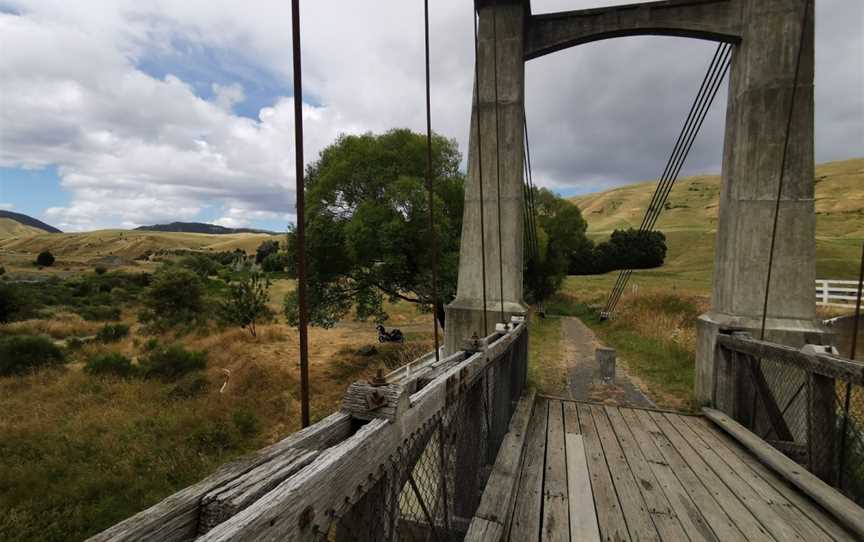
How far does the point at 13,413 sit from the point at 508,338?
48.6 feet

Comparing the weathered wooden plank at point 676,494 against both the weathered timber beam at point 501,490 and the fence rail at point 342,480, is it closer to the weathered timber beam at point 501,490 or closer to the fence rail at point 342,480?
the weathered timber beam at point 501,490

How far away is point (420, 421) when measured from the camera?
1488 millimetres

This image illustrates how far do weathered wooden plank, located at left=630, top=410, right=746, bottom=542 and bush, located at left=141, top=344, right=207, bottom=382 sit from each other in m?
15.6

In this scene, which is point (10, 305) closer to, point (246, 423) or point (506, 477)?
point (246, 423)

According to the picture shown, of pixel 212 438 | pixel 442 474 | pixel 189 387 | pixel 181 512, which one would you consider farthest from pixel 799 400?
pixel 189 387

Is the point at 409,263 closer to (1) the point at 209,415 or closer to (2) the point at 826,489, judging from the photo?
(1) the point at 209,415

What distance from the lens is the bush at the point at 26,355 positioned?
14.1 meters

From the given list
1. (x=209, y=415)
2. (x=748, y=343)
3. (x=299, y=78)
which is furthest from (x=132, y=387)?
(x=748, y=343)

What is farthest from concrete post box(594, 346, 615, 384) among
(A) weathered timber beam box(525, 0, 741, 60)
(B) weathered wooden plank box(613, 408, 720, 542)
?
(A) weathered timber beam box(525, 0, 741, 60)

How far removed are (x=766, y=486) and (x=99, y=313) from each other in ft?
114

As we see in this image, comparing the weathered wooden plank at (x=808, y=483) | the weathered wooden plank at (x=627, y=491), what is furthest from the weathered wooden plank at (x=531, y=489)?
the weathered wooden plank at (x=808, y=483)

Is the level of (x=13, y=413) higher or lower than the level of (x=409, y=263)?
lower

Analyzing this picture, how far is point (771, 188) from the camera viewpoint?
4.79m

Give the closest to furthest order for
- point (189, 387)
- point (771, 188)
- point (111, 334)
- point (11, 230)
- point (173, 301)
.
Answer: point (771, 188), point (189, 387), point (111, 334), point (173, 301), point (11, 230)
